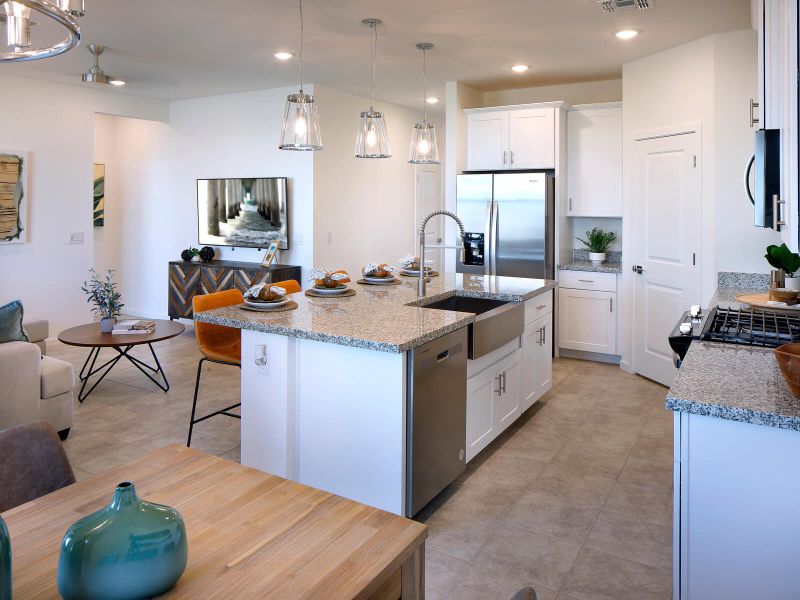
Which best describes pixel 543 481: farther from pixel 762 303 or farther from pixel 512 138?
pixel 512 138

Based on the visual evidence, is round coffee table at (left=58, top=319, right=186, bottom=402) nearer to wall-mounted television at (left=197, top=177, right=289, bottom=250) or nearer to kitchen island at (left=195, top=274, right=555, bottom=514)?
kitchen island at (left=195, top=274, right=555, bottom=514)

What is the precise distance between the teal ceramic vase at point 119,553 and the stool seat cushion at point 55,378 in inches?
125

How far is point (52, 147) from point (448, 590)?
6402 millimetres

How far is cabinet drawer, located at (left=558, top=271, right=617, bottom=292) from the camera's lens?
5715mm

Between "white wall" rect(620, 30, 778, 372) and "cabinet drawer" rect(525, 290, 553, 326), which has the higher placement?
"white wall" rect(620, 30, 778, 372)

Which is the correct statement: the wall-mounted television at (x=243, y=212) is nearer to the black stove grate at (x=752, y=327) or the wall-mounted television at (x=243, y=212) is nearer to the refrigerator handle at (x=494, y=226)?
the refrigerator handle at (x=494, y=226)

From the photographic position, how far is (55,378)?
12.3 ft

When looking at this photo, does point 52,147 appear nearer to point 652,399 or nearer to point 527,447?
point 527,447

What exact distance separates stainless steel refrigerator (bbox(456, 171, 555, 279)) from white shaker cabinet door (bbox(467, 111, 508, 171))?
210mm

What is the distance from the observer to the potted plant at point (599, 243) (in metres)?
6.03

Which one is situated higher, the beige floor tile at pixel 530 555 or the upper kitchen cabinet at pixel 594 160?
the upper kitchen cabinet at pixel 594 160

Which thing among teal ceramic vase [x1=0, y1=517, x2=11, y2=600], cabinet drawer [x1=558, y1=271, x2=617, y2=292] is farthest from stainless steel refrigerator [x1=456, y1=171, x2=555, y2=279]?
teal ceramic vase [x1=0, y1=517, x2=11, y2=600]

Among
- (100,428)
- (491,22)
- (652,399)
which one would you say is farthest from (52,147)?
(652,399)

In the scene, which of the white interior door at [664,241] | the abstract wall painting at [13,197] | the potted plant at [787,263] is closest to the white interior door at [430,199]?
the white interior door at [664,241]
